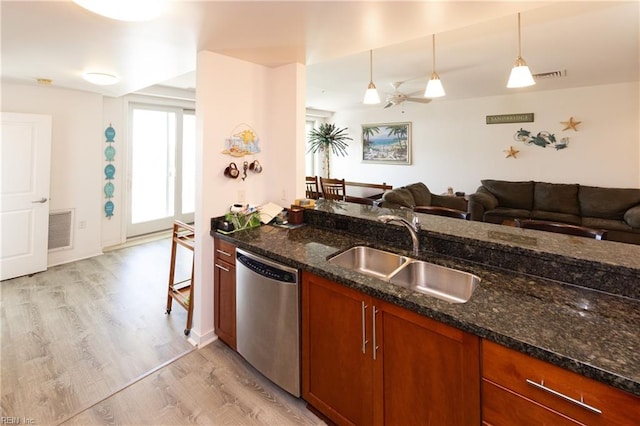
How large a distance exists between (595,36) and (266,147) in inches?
125

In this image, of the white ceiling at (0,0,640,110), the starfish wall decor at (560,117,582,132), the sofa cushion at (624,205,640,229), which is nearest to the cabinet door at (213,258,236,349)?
the white ceiling at (0,0,640,110)

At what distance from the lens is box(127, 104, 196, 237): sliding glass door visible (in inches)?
197

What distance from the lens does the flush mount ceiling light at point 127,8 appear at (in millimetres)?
1537

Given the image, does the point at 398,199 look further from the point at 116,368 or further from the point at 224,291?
the point at 116,368

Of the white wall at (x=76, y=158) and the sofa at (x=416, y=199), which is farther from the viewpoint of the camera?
the sofa at (x=416, y=199)

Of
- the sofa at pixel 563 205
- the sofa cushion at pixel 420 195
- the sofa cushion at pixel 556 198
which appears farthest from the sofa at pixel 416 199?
the sofa cushion at pixel 556 198

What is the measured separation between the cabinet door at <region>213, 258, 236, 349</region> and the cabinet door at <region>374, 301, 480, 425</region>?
121cm

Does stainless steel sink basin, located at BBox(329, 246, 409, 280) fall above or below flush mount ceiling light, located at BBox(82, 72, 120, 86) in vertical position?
below

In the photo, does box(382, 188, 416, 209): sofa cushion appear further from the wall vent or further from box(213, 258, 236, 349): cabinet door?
the wall vent

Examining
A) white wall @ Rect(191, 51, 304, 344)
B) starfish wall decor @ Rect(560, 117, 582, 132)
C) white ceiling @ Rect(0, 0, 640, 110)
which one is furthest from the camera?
starfish wall decor @ Rect(560, 117, 582, 132)

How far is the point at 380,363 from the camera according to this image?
1.41 m

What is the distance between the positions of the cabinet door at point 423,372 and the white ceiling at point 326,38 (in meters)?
1.64

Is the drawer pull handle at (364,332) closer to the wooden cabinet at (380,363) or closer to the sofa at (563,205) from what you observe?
the wooden cabinet at (380,363)

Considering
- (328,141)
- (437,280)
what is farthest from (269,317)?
(328,141)
